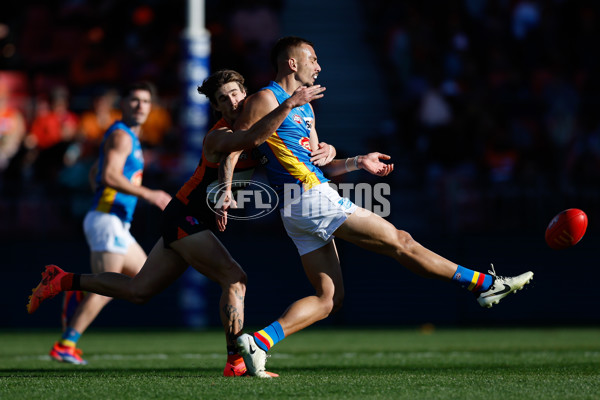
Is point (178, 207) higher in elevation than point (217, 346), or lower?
higher

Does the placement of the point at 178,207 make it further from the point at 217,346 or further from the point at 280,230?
the point at 280,230

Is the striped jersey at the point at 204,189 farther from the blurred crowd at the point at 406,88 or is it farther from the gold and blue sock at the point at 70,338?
the blurred crowd at the point at 406,88

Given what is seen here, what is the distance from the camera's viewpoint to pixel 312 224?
6625 mm

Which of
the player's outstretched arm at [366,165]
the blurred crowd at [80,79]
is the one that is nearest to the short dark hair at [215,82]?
the player's outstretched arm at [366,165]

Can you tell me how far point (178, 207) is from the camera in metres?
6.86

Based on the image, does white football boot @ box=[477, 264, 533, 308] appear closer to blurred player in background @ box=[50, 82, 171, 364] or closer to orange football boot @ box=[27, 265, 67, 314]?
orange football boot @ box=[27, 265, 67, 314]

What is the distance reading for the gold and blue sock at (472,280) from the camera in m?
6.78

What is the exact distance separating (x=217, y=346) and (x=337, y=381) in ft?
14.9

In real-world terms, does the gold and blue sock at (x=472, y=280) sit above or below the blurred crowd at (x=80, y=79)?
below

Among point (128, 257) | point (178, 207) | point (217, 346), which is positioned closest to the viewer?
point (178, 207)

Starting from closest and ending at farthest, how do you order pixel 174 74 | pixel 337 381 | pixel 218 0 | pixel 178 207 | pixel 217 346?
1. pixel 337 381
2. pixel 178 207
3. pixel 217 346
4. pixel 174 74
5. pixel 218 0

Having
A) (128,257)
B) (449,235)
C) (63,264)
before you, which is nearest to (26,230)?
(63,264)

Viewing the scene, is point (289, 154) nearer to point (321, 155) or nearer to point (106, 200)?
point (321, 155)

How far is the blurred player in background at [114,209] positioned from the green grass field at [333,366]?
0.40 m
